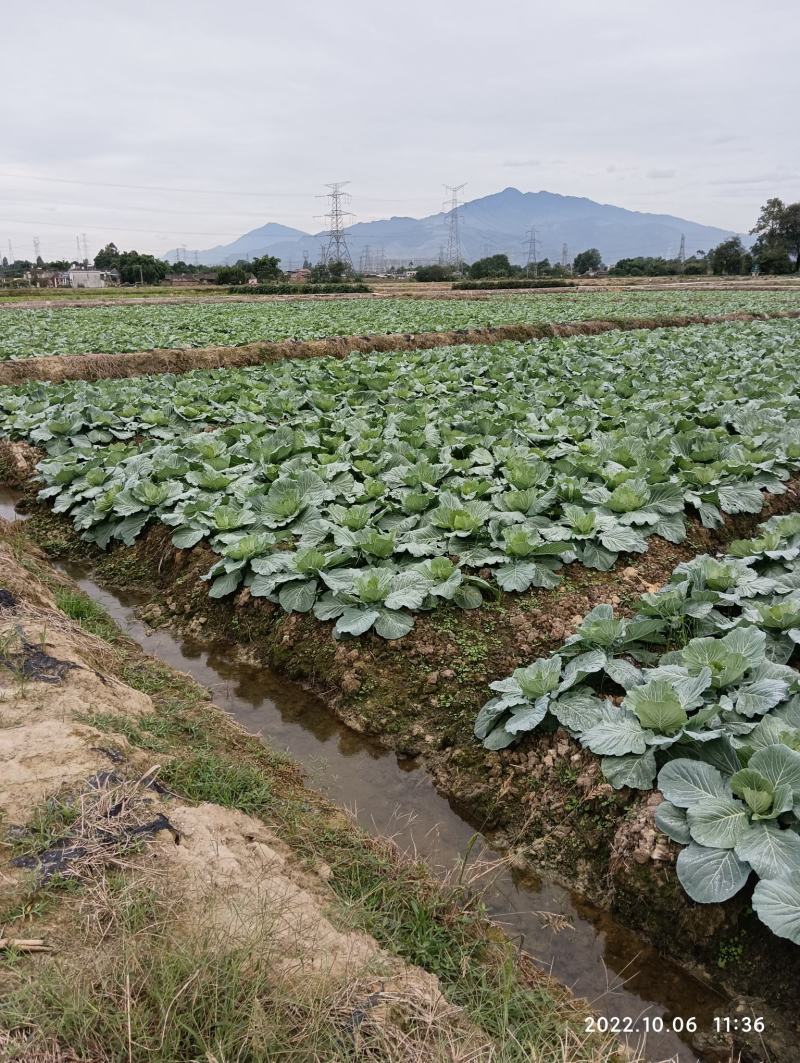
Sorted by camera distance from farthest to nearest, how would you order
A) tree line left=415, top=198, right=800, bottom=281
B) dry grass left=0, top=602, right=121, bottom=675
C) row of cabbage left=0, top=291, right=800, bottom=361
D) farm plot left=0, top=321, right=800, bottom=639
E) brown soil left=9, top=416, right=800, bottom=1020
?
1. tree line left=415, top=198, right=800, bottom=281
2. row of cabbage left=0, top=291, right=800, bottom=361
3. farm plot left=0, top=321, right=800, bottom=639
4. dry grass left=0, top=602, right=121, bottom=675
5. brown soil left=9, top=416, right=800, bottom=1020

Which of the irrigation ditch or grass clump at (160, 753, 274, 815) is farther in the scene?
grass clump at (160, 753, 274, 815)

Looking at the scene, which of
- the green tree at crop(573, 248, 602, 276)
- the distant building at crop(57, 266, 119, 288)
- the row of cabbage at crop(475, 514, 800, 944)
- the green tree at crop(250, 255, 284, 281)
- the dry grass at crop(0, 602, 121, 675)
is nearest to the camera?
the row of cabbage at crop(475, 514, 800, 944)

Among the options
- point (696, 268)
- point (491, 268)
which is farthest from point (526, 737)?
point (696, 268)

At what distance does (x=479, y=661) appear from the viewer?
3879mm

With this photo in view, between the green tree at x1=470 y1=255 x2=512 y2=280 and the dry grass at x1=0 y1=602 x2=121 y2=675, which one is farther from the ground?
the green tree at x1=470 y1=255 x2=512 y2=280

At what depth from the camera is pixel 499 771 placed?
10.7 feet

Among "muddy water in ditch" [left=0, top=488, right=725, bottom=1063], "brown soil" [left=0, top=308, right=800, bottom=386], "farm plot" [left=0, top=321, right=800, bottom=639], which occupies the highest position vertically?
"brown soil" [left=0, top=308, right=800, bottom=386]

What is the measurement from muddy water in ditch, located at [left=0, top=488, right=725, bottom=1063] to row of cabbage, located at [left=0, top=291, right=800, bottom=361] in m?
13.2

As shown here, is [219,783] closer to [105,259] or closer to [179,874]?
[179,874]

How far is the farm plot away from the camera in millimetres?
4568

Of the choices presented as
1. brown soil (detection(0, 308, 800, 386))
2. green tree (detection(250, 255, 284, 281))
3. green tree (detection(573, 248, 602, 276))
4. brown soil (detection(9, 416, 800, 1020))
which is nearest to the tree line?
green tree (detection(573, 248, 602, 276))

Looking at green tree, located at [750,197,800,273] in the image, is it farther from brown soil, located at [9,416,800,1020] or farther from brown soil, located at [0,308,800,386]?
brown soil, located at [9,416,800,1020]

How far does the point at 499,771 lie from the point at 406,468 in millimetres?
3266

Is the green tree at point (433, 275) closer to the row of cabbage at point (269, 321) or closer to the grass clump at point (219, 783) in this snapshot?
the row of cabbage at point (269, 321)
